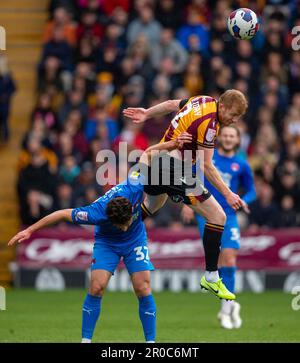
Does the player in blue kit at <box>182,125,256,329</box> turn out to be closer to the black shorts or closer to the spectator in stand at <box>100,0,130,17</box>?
the black shorts

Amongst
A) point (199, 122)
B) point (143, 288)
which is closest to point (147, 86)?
point (199, 122)

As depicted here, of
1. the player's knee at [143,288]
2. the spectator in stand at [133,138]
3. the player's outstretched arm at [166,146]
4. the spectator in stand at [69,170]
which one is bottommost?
the player's knee at [143,288]

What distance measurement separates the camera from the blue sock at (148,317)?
12008 mm

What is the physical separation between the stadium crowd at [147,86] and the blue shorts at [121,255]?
8204 mm

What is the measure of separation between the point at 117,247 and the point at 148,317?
84 centimetres

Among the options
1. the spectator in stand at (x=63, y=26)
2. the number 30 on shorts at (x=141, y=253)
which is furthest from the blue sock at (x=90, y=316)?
the spectator in stand at (x=63, y=26)

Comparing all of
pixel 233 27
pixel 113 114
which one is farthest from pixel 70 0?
pixel 233 27

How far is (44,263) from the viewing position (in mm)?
20156

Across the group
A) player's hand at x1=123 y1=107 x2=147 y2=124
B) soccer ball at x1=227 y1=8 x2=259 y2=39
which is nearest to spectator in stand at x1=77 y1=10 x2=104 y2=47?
soccer ball at x1=227 y1=8 x2=259 y2=39

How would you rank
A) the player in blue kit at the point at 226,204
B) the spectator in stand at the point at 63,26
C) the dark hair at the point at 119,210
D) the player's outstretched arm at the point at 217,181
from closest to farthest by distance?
the dark hair at the point at 119,210, the player's outstretched arm at the point at 217,181, the player in blue kit at the point at 226,204, the spectator in stand at the point at 63,26

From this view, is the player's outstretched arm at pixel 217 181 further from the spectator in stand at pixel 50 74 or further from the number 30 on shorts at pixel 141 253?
the spectator in stand at pixel 50 74

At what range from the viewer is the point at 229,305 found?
591 inches

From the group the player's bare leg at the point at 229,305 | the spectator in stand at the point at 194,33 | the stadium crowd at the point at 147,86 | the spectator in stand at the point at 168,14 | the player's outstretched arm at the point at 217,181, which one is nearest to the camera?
the player's outstretched arm at the point at 217,181

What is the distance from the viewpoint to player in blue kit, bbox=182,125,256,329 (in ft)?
49.2
